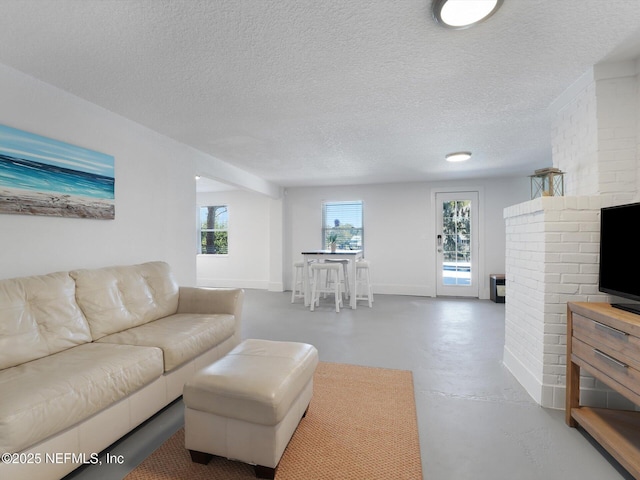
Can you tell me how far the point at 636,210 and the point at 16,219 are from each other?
378cm

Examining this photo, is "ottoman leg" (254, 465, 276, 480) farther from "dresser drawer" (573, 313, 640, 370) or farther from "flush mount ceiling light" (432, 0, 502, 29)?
"flush mount ceiling light" (432, 0, 502, 29)

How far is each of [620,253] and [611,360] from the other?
0.62m

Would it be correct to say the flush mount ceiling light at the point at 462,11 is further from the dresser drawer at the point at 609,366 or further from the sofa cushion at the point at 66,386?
the sofa cushion at the point at 66,386

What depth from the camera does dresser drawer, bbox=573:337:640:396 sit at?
141 cm

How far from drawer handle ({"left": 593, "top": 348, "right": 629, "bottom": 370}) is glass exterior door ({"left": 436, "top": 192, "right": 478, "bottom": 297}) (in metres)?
4.46

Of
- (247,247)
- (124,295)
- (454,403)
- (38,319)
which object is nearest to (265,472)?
(454,403)

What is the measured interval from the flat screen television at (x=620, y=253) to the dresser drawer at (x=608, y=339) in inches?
7.1

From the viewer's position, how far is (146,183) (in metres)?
A: 3.13

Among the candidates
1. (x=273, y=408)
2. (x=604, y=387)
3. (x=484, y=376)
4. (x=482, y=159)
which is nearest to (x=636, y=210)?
(x=604, y=387)

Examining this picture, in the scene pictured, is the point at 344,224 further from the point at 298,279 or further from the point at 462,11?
the point at 462,11

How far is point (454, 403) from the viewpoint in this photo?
2.14m

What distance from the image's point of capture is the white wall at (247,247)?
268 inches

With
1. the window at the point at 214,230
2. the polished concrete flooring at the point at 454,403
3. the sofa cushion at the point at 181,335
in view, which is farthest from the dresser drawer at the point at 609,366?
the window at the point at 214,230

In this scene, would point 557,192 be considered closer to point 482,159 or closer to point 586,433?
point 586,433
